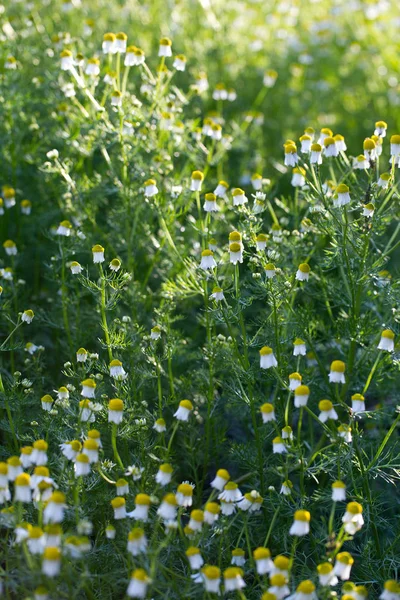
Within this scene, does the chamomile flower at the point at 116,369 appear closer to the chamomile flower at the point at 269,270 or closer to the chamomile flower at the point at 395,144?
the chamomile flower at the point at 269,270

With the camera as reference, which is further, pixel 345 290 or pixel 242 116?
pixel 242 116

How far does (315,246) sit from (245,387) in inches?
29.2

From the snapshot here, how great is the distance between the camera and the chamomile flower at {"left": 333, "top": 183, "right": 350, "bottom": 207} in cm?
309

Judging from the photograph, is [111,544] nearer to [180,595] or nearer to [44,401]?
[180,595]

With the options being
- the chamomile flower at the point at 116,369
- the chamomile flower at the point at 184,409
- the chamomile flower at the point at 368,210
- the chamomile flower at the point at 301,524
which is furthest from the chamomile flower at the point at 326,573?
the chamomile flower at the point at 368,210

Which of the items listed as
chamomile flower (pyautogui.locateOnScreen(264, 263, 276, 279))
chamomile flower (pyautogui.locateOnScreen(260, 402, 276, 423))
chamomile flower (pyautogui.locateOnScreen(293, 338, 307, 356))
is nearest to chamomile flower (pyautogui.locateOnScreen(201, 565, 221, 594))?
chamomile flower (pyautogui.locateOnScreen(260, 402, 276, 423))

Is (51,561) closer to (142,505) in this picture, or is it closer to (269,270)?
(142,505)

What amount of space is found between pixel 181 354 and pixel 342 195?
3.74 ft

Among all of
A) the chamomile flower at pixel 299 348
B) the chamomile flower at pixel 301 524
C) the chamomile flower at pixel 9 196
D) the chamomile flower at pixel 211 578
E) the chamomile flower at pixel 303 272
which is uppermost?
the chamomile flower at pixel 9 196

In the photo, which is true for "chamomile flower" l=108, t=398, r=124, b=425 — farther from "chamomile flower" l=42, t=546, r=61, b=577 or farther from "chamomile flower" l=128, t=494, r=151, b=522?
"chamomile flower" l=42, t=546, r=61, b=577

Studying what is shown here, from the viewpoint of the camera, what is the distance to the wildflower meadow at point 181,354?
2.59m

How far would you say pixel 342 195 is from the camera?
3.11 meters

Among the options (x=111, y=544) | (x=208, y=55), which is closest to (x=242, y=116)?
(x=208, y=55)

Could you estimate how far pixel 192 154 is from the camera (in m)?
4.30
